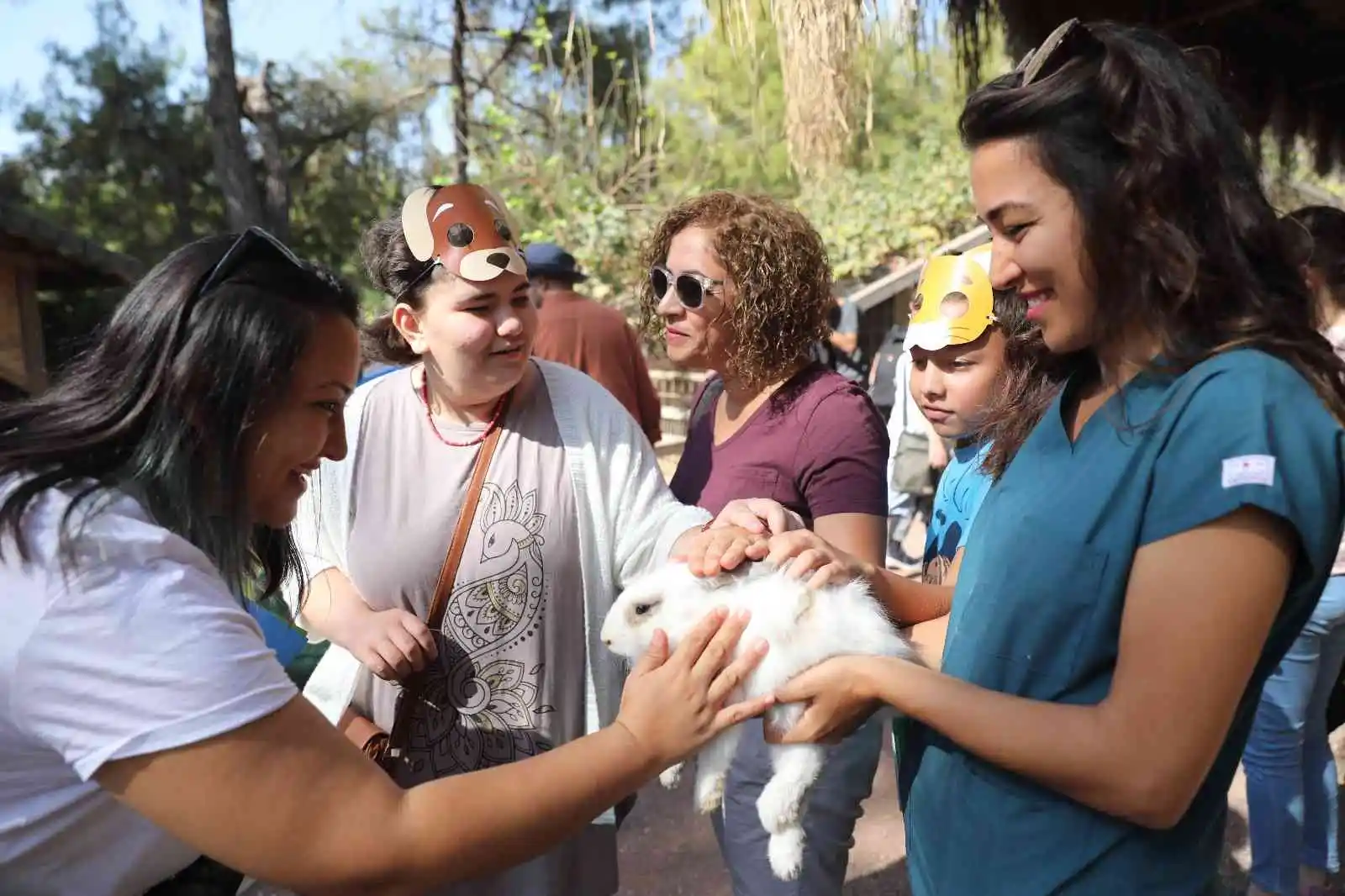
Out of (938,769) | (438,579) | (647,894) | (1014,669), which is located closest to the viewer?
(1014,669)

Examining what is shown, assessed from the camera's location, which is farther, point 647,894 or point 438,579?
point 647,894

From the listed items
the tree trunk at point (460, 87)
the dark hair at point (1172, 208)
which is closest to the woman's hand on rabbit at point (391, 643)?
the dark hair at point (1172, 208)

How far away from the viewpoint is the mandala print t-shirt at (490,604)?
2162 mm

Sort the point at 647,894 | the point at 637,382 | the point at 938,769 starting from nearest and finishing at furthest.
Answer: the point at 938,769 < the point at 647,894 < the point at 637,382

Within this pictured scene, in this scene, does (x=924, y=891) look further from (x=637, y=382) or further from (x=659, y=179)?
(x=659, y=179)

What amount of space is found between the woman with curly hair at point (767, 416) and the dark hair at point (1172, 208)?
1.13m

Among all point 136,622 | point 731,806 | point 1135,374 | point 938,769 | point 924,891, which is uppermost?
point 1135,374

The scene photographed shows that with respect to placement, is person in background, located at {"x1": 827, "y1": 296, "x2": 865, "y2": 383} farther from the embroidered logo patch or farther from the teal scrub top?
the embroidered logo patch

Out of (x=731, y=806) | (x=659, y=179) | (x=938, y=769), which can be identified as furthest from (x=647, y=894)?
(x=659, y=179)

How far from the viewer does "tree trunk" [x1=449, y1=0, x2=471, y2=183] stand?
1218 centimetres

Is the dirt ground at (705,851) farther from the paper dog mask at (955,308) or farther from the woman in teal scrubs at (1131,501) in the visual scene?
the woman in teal scrubs at (1131,501)

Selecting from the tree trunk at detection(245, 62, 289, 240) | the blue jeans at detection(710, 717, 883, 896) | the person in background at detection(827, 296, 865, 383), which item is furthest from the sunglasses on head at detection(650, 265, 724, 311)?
the tree trunk at detection(245, 62, 289, 240)

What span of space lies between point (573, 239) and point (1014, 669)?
47.5 ft

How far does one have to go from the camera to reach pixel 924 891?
1511mm
